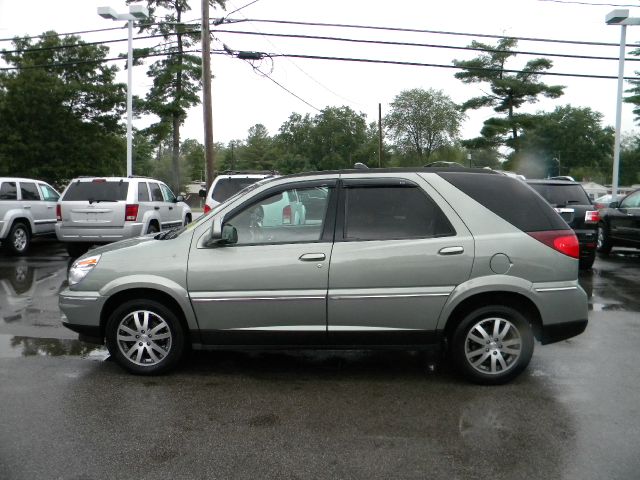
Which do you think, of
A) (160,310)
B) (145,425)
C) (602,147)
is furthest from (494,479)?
A: (602,147)

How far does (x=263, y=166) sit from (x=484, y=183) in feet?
322

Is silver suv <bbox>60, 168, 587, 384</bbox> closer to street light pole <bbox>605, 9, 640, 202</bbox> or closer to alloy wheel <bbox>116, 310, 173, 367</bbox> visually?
alloy wheel <bbox>116, 310, 173, 367</bbox>

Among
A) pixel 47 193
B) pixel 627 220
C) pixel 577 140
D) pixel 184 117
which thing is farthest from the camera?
pixel 577 140

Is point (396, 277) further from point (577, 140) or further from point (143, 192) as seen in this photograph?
point (577, 140)

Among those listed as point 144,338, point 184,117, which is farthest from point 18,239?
point 184,117

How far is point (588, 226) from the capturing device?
1059 cm

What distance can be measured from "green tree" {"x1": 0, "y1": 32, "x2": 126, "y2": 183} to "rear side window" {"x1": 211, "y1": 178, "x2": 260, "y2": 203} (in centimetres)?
1715

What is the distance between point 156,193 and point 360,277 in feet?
33.1

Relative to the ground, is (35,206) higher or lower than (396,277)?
higher

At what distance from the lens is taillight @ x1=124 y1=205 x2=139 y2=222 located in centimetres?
1204

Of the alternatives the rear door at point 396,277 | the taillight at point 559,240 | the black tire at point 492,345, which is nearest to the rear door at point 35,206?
the rear door at point 396,277

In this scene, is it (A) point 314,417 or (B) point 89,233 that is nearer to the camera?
(A) point 314,417

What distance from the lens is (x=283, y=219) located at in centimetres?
503

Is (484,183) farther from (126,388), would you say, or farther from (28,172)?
(28,172)
